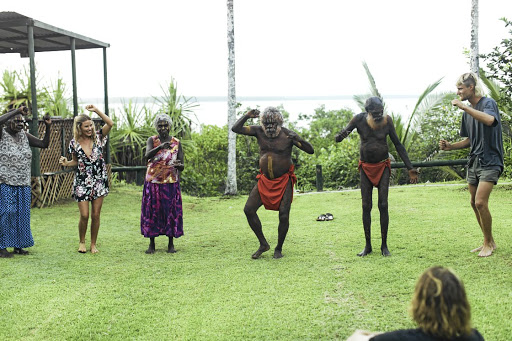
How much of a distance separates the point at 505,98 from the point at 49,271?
8419mm

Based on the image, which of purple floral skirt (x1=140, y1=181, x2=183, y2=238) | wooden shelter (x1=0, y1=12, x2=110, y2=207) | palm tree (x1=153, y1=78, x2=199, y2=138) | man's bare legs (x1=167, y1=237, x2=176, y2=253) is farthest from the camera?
palm tree (x1=153, y1=78, x2=199, y2=138)

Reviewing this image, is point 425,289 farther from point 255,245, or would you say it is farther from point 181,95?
point 181,95

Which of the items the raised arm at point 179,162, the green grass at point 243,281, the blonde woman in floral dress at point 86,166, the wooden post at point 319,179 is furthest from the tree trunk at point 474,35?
the blonde woman in floral dress at point 86,166

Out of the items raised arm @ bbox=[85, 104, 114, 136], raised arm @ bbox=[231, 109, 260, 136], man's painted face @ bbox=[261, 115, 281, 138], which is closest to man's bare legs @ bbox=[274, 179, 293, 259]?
man's painted face @ bbox=[261, 115, 281, 138]

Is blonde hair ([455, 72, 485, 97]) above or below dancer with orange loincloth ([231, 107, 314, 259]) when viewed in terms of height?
above

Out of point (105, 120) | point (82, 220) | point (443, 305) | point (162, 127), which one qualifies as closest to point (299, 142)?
point (162, 127)

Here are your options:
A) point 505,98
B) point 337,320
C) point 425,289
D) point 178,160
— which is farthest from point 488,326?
point 505,98

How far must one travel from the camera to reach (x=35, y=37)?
11.5 meters

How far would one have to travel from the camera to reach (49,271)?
6.07 meters

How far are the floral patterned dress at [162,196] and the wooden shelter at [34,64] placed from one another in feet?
13.0

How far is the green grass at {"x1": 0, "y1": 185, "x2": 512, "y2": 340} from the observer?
4.36 metres

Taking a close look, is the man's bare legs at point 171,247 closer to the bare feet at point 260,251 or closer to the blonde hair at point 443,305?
the bare feet at point 260,251

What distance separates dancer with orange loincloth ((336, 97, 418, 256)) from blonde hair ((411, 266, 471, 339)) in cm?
385

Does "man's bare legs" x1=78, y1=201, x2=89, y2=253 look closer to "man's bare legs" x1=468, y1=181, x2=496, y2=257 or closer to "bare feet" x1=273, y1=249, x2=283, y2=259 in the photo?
"bare feet" x1=273, y1=249, x2=283, y2=259
